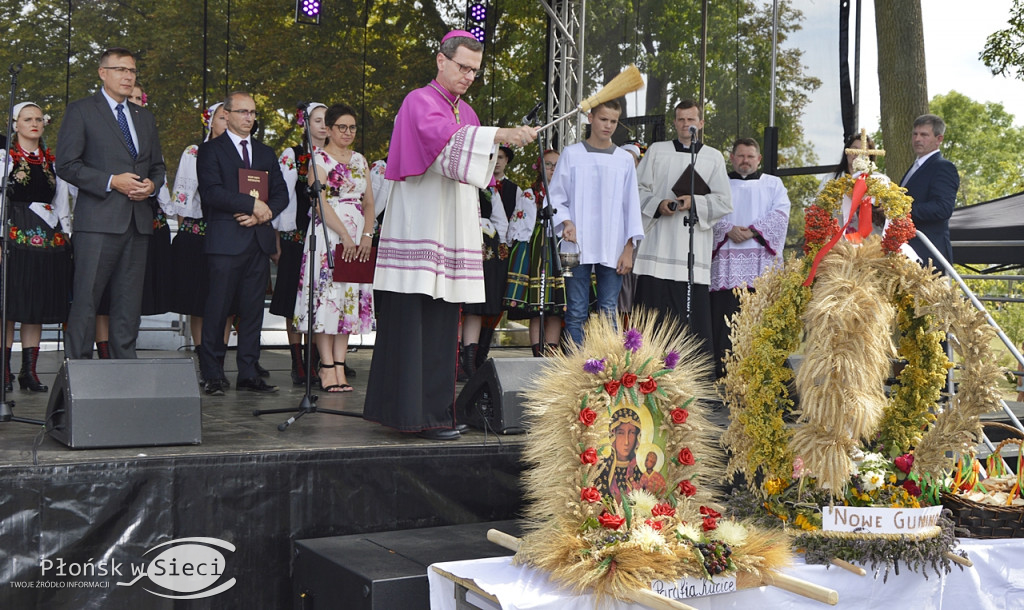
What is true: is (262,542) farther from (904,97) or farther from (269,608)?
(904,97)

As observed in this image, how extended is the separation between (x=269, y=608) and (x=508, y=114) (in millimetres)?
6873

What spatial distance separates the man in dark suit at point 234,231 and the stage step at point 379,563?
2.25 metres

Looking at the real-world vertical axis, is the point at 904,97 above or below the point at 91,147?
above

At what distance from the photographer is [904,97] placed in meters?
10.2

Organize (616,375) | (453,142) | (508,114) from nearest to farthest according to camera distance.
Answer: (616,375)
(453,142)
(508,114)

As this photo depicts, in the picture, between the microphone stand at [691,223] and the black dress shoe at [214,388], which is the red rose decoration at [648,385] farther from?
the black dress shoe at [214,388]

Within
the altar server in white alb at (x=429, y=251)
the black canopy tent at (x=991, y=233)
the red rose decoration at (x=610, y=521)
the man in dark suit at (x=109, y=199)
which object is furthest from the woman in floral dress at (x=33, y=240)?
the black canopy tent at (x=991, y=233)

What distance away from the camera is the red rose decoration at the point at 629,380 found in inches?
118

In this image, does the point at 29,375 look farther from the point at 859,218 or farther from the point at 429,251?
the point at 859,218

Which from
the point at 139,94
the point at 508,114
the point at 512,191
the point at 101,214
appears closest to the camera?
the point at 101,214

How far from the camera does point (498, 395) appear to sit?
4.53 m

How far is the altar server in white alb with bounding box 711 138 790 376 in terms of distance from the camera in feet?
20.3

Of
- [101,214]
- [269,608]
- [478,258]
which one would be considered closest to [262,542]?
[269,608]

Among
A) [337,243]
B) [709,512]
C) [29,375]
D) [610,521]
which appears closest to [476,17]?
[337,243]
